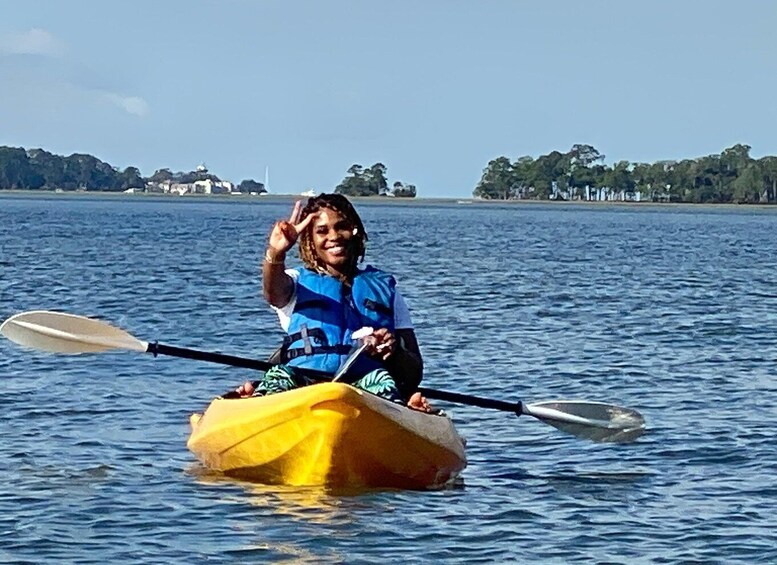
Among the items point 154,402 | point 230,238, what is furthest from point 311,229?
point 230,238

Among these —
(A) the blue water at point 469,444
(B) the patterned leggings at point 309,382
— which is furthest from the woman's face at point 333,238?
(A) the blue water at point 469,444

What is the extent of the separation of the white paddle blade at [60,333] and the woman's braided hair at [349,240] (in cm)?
191

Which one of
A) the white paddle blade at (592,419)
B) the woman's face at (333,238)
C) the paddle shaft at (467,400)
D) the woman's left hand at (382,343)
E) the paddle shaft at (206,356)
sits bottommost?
the white paddle blade at (592,419)

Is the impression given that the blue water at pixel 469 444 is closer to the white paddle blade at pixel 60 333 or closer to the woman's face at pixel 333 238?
the white paddle blade at pixel 60 333

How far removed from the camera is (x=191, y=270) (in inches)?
1503

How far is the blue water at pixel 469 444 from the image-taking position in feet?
32.8

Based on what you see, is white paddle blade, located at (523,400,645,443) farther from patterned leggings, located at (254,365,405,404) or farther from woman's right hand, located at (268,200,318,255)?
woman's right hand, located at (268,200,318,255)

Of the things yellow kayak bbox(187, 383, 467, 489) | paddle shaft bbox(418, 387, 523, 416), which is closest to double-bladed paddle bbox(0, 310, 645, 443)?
paddle shaft bbox(418, 387, 523, 416)

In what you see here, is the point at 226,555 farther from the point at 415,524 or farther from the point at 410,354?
the point at 410,354

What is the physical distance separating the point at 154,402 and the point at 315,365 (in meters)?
4.88

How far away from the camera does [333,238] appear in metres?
11.0

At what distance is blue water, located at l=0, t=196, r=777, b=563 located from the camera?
393 inches

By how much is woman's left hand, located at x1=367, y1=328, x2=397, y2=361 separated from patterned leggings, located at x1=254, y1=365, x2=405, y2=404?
0.20 metres

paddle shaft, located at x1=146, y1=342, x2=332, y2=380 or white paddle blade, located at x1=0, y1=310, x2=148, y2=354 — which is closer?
paddle shaft, located at x1=146, y1=342, x2=332, y2=380
